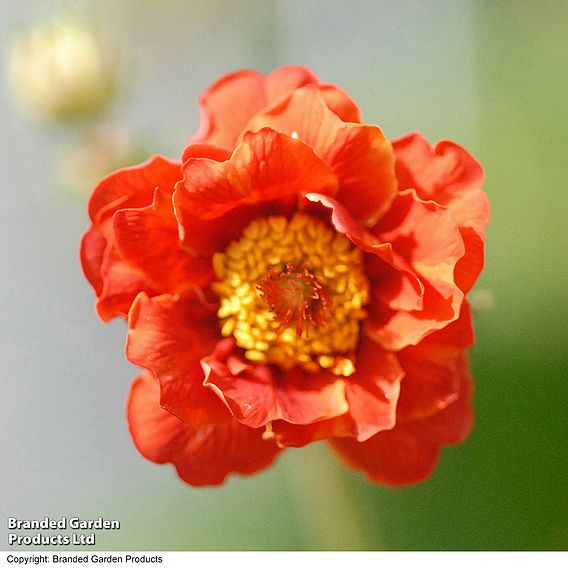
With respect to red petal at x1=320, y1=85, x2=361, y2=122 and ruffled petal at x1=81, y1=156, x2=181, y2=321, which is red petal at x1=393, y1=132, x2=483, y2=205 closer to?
red petal at x1=320, y1=85, x2=361, y2=122

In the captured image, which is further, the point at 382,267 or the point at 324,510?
the point at 324,510

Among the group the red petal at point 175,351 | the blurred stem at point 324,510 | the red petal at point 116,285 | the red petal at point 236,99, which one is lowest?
the blurred stem at point 324,510

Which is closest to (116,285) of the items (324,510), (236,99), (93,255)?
(93,255)

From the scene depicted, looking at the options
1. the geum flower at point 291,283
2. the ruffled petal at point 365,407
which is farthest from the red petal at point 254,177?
the ruffled petal at point 365,407

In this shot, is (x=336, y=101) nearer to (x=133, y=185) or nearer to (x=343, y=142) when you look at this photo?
(x=343, y=142)

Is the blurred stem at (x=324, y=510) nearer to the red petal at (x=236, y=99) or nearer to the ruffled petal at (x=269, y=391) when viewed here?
the ruffled petal at (x=269, y=391)

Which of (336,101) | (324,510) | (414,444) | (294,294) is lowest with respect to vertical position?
(324,510)

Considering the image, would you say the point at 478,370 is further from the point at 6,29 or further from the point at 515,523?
the point at 6,29

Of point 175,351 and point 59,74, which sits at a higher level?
point 59,74
